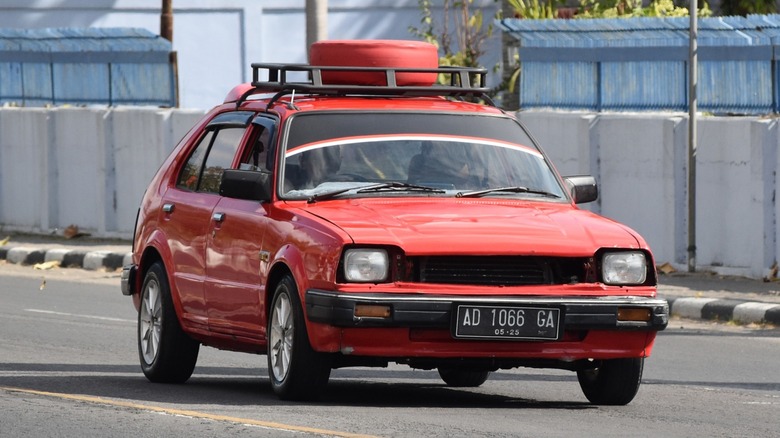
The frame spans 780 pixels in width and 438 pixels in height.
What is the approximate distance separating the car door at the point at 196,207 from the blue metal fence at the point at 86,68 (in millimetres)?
12216

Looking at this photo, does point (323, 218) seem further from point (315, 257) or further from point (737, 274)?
point (737, 274)

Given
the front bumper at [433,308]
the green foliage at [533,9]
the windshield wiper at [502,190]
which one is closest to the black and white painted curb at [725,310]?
the windshield wiper at [502,190]

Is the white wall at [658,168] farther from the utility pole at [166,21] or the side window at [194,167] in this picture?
the utility pole at [166,21]

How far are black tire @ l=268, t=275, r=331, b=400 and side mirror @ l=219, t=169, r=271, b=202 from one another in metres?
0.56

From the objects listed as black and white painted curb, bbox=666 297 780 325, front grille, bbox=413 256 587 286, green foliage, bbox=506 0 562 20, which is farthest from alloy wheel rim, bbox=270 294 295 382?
green foliage, bbox=506 0 562 20

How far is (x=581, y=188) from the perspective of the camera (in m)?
9.81

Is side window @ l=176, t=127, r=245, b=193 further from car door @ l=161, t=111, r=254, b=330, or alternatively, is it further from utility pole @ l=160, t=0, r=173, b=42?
utility pole @ l=160, t=0, r=173, b=42

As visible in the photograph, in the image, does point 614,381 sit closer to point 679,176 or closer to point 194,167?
point 194,167

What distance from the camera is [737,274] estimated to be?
1678 centimetres

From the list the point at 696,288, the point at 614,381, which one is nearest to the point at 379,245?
the point at 614,381

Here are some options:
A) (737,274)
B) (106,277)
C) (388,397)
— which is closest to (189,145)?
(388,397)

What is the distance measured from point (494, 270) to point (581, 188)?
1494mm

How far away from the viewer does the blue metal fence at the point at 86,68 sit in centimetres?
2278

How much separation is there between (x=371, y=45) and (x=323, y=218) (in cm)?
242
